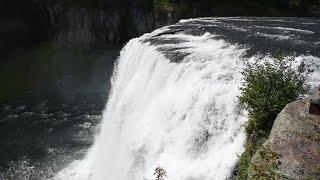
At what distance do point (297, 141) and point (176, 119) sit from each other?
6.58m

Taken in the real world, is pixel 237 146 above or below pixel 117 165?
above

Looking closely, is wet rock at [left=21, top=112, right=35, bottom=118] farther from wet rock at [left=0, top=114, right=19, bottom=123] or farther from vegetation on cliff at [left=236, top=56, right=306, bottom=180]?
vegetation on cliff at [left=236, top=56, right=306, bottom=180]

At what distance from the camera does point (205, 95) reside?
15.2 meters

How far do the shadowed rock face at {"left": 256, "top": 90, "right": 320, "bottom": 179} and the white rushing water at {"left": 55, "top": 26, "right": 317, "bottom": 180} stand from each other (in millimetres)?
1930

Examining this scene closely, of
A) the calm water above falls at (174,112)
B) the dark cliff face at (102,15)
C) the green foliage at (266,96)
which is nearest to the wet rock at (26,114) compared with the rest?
the calm water above falls at (174,112)

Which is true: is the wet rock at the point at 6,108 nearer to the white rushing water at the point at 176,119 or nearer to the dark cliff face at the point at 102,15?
the white rushing water at the point at 176,119

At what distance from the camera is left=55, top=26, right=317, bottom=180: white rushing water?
13.7m

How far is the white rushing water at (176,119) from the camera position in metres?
13.7

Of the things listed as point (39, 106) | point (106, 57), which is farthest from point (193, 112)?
point (106, 57)

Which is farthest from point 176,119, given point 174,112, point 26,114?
point 26,114

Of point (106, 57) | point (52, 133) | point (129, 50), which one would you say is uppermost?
point (129, 50)

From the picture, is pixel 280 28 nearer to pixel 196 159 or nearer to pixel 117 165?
pixel 117 165

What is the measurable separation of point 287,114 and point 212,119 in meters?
3.65

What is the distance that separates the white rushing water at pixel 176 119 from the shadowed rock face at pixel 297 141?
1.93m
